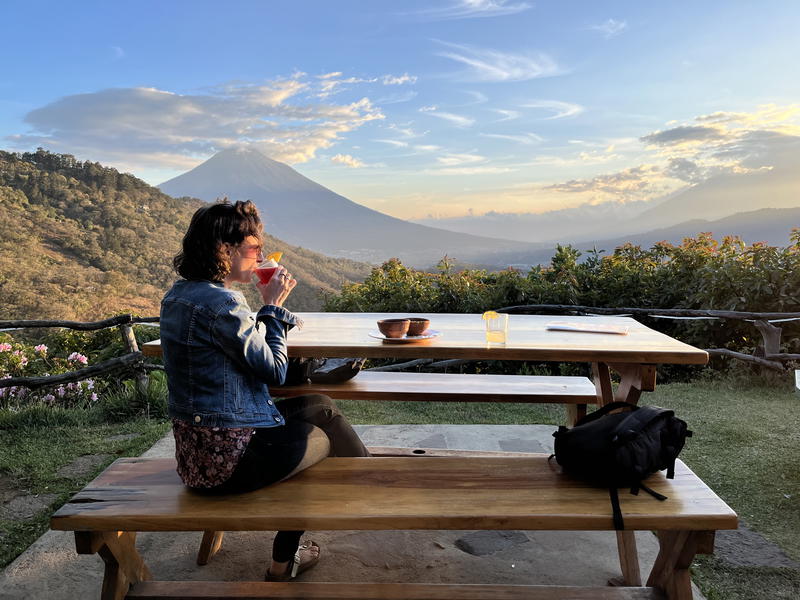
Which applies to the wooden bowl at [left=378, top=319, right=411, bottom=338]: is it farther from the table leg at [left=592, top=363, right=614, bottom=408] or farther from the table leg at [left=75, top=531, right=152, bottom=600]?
the table leg at [left=75, top=531, right=152, bottom=600]

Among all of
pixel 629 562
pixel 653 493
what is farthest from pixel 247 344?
pixel 629 562

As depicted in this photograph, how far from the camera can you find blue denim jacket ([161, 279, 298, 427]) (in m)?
1.79

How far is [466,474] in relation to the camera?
2.05 m

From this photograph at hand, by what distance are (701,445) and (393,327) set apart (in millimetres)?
2609

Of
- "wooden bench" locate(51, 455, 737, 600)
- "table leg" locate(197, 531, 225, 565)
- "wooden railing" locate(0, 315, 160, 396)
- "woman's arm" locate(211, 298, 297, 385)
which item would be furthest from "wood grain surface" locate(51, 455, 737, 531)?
"wooden railing" locate(0, 315, 160, 396)

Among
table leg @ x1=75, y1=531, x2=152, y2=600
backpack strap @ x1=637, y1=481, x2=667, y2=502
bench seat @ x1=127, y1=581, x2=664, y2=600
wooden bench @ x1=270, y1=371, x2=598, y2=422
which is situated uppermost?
wooden bench @ x1=270, y1=371, x2=598, y2=422

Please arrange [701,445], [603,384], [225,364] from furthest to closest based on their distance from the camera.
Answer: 1. [701,445]
2. [603,384]
3. [225,364]

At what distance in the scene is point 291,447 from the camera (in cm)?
200

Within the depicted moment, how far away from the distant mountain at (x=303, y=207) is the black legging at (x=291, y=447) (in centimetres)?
4636

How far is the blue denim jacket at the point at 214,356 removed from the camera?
5.89 feet

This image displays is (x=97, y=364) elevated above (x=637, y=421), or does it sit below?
below

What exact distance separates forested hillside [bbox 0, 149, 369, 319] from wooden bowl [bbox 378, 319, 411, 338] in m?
14.1

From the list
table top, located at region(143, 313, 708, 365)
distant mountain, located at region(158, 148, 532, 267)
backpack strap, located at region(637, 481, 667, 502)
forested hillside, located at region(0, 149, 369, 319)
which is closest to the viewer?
backpack strap, located at region(637, 481, 667, 502)

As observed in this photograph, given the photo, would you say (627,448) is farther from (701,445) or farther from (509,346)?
(701,445)
